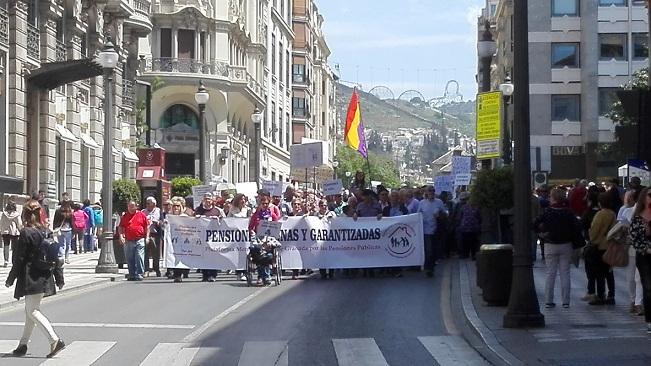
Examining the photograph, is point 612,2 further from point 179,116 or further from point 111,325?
point 111,325

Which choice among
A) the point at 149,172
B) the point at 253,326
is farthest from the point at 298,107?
the point at 253,326

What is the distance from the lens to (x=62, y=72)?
35500mm

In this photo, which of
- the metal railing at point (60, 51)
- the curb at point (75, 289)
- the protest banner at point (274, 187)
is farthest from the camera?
the metal railing at point (60, 51)

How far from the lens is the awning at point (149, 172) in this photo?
103 feet

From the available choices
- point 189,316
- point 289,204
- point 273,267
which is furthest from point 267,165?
point 189,316

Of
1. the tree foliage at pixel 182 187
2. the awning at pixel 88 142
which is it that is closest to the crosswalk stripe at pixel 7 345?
the tree foliage at pixel 182 187

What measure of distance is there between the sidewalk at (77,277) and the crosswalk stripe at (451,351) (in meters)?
7.84

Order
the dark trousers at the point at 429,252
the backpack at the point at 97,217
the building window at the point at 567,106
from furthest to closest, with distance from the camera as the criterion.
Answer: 1. the building window at the point at 567,106
2. the backpack at the point at 97,217
3. the dark trousers at the point at 429,252

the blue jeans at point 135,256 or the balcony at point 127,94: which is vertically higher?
the balcony at point 127,94

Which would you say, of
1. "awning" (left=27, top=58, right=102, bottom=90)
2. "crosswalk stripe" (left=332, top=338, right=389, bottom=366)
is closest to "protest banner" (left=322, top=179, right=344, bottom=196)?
"awning" (left=27, top=58, right=102, bottom=90)

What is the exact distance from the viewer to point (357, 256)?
26.0 meters

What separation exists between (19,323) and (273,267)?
25.5 feet

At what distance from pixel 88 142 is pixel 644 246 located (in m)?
31.2

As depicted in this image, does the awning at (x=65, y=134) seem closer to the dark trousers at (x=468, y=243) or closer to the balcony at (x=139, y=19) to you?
the balcony at (x=139, y=19)
